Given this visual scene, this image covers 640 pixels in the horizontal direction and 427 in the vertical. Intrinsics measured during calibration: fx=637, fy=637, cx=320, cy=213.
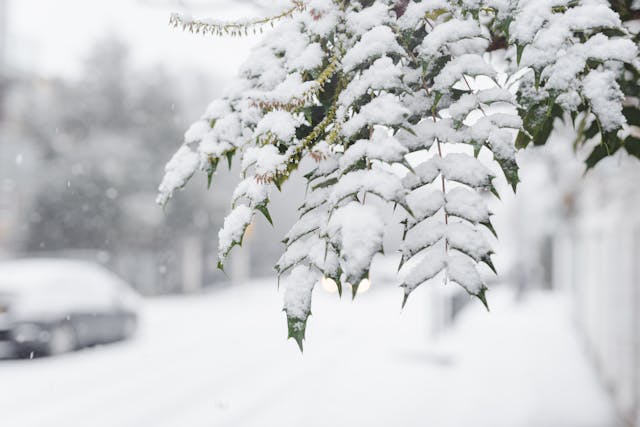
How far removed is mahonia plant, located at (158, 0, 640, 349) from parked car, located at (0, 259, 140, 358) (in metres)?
9.92

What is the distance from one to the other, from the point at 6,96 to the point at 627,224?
21.9m

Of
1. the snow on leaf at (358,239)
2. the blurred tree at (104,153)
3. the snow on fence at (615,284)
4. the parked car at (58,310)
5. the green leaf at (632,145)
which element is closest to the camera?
the snow on leaf at (358,239)

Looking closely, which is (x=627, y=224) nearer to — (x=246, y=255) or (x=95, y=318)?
(x=95, y=318)

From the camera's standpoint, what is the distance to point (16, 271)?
11352mm

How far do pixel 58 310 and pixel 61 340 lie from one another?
0.54m

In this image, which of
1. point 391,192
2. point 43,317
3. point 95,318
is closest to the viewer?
point 391,192

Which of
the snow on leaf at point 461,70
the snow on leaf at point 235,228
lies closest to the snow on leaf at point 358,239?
the snow on leaf at point 235,228

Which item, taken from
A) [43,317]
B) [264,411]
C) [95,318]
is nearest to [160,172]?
[95,318]

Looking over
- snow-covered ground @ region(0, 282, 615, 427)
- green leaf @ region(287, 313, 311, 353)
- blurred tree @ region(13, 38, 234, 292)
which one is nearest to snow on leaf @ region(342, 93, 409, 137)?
green leaf @ region(287, 313, 311, 353)

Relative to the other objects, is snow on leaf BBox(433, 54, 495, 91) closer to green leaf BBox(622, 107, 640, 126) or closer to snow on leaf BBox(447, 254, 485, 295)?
snow on leaf BBox(447, 254, 485, 295)

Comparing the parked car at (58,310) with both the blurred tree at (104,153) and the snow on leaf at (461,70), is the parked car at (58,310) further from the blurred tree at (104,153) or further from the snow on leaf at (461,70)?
the snow on leaf at (461,70)

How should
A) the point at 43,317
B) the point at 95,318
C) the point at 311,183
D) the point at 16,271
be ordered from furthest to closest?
the point at 95,318 → the point at 16,271 → the point at 43,317 → the point at 311,183

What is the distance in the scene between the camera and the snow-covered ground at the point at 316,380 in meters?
7.09

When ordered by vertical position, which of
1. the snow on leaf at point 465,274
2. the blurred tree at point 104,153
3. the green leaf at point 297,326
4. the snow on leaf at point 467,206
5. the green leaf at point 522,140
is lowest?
the green leaf at point 297,326
